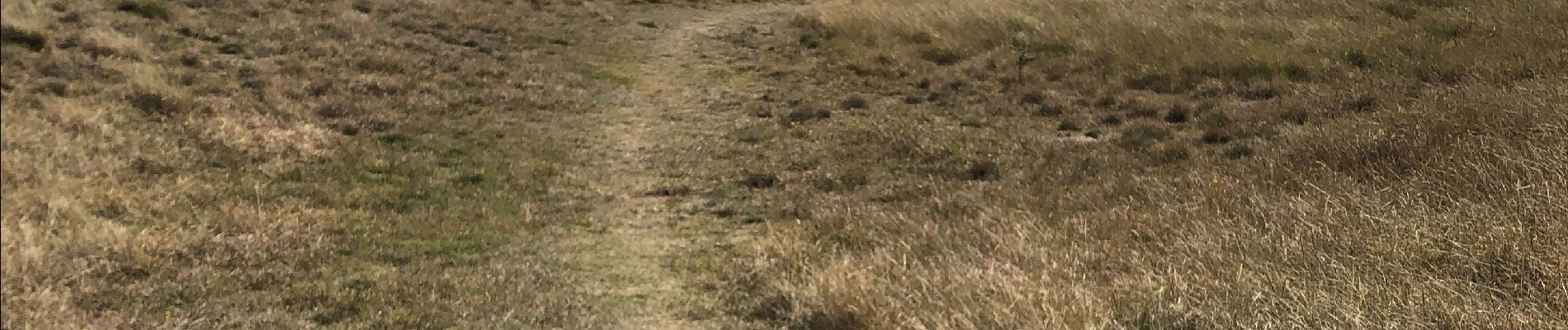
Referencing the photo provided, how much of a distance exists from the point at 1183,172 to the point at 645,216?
3736mm

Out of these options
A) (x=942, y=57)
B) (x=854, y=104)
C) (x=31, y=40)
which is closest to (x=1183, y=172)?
(x=854, y=104)

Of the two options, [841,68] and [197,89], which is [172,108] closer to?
[197,89]

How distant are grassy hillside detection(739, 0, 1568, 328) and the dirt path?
0.40m

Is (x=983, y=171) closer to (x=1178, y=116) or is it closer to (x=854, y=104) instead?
(x=1178, y=116)

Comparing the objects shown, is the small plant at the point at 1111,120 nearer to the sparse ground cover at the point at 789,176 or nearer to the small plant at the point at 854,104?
the sparse ground cover at the point at 789,176

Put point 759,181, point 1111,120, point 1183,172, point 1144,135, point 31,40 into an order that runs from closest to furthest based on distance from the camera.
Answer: point 1183,172 → point 759,181 → point 31,40 → point 1144,135 → point 1111,120

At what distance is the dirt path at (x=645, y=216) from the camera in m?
5.02

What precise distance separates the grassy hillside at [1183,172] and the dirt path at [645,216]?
404 millimetres

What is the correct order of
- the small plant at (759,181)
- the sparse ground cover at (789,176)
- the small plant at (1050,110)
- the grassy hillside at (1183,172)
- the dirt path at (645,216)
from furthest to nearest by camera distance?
the small plant at (1050,110)
the small plant at (759,181)
the dirt path at (645,216)
the sparse ground cover at (789,176)
the grassy hillside at (1183,172)

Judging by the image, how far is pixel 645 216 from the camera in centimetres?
Answer: 665

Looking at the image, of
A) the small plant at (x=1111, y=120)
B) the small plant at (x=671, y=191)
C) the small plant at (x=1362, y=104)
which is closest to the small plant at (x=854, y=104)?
the small plant at (x=1111, y=120)

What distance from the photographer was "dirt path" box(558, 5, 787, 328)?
5023mm

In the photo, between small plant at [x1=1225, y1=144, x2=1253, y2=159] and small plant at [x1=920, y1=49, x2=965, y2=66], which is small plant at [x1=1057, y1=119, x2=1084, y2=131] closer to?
small plant at [x1=1225, y1=144, x2=1253, y2=159]

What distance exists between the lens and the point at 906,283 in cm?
470
